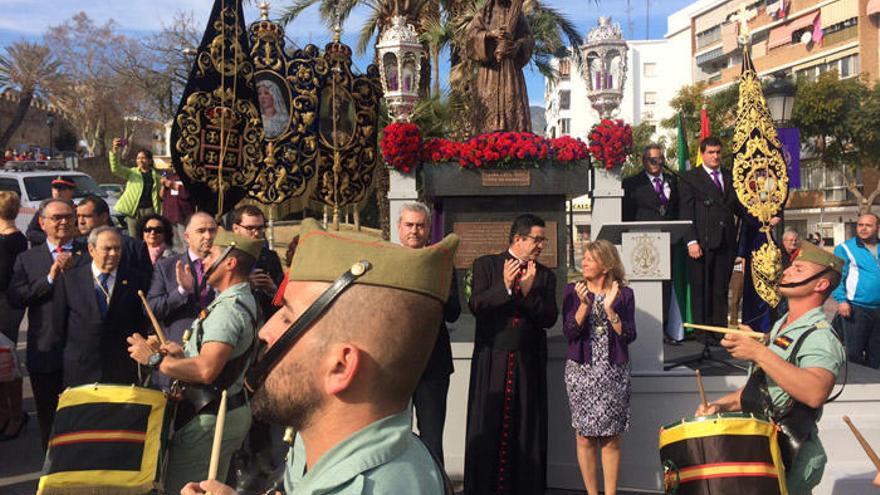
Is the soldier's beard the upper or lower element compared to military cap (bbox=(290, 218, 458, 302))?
lower

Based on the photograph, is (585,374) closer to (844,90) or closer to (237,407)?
(237,407)

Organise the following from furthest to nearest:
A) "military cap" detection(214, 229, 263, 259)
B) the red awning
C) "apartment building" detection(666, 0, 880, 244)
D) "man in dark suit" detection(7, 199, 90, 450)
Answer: the red awning → "apartment building" detection(666, 0, 880, 244) → "man in dark suit" detection(7, 199, 90, 450) → "military cap" detection(214, 229, 263, 259)

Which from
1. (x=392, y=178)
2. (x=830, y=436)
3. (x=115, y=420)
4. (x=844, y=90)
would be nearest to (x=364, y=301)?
(x=115, y=420)

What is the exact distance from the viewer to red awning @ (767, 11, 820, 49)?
52.0 m

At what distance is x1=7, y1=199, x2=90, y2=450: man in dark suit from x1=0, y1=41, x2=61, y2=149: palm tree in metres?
38.2

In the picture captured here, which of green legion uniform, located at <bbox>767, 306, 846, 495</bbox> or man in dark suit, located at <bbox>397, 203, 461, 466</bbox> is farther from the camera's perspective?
man in dark suit, located at <bbox>397, 203, 461, 466</bbox>

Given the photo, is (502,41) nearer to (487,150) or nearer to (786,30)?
(487,150)

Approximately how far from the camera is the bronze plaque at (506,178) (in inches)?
327

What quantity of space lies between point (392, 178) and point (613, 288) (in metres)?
3.53

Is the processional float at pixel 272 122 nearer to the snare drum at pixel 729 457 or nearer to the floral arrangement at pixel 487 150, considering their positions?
the floral arrangement at pixel 487 150

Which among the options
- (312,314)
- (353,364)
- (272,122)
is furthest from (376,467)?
(272,122)

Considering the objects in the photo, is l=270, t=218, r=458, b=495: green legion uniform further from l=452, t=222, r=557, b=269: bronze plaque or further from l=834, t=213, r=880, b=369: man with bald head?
l=834, t=213, r=880, b=369: man with bald head

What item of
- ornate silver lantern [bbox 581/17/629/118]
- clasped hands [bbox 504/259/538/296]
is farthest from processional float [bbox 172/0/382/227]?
clasped hands [bbox 504/259/538/296]

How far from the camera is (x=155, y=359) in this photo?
3637 mm
